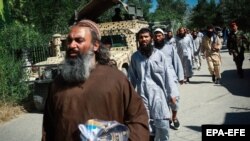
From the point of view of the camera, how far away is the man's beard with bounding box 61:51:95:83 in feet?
10.3

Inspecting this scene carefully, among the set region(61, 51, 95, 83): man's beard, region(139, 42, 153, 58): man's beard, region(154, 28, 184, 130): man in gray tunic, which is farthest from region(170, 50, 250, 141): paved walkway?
Result: region(61, 51, 95, 83): man's beard

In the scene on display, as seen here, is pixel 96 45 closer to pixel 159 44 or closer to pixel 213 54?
pixel 159 44

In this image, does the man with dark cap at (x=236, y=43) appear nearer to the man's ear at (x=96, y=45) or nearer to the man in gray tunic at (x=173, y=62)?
the man in gray tunic at (x=173, y=62)

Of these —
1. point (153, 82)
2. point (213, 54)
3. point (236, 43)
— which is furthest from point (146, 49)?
point (236, 43)

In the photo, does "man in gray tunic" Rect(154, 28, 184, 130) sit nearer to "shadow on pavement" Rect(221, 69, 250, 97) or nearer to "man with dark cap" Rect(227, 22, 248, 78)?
"shadow on pavement" Rect(221, 69, 250, 97)

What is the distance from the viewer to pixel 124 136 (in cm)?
300

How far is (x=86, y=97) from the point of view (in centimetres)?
305

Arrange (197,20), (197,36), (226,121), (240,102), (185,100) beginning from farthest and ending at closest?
(197,20)
(197,36)
(185,100)
(240,102)
(226,121)

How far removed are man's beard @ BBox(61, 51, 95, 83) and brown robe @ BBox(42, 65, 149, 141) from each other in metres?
0.04

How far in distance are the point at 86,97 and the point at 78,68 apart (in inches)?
8.8

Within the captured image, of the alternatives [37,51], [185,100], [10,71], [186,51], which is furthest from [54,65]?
[37,51]

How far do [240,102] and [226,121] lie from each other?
1.96 m

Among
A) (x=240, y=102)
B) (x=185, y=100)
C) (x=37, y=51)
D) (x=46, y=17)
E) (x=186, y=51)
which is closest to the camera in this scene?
(x=240, y=102)

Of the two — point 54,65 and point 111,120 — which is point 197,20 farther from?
point 111,120
